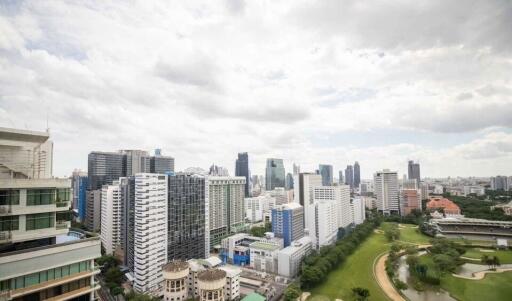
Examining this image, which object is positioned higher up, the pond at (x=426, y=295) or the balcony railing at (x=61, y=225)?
the balcony railing at (x=61, y=225)

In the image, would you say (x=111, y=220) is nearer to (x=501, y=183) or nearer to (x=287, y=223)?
(x=287, y=223)

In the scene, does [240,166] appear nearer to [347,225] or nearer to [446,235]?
[347,225]

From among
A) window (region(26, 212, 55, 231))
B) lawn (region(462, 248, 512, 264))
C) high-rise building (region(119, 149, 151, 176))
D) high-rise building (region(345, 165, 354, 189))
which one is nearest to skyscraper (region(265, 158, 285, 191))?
high-rise building (region(345, 165, 354, 189))

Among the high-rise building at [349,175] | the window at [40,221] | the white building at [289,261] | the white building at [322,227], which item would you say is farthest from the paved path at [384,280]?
the high-rise building at [349,175]

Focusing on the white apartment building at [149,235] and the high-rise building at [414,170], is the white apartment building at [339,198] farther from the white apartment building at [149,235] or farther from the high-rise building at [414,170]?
the high-rise building at [414,170]

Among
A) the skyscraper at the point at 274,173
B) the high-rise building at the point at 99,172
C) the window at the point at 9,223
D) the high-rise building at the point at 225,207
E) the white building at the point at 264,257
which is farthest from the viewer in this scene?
the skyscraper at the point at 274,173

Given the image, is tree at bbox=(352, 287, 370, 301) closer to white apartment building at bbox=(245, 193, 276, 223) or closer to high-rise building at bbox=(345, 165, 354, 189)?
white apartment building at bbox=(245, 193, 276, 223)

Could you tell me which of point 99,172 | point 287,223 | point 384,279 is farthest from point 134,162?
point 384,279

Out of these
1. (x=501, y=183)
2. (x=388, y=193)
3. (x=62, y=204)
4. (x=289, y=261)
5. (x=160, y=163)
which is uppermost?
(x=160, y=163)
